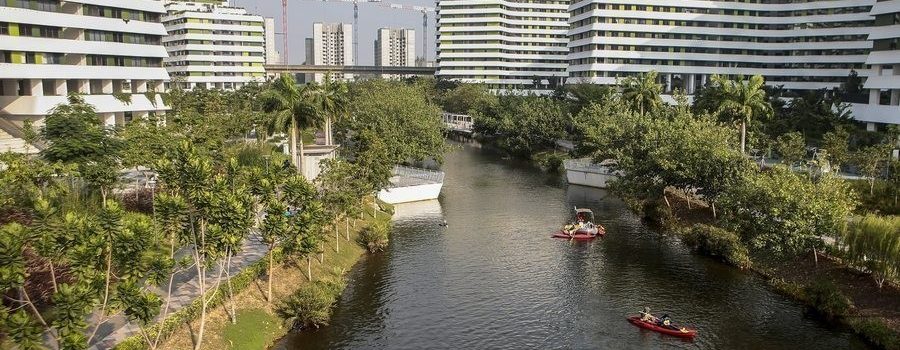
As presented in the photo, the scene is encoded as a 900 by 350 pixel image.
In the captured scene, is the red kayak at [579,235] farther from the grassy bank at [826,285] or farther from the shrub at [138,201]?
the shrub at [138,201]

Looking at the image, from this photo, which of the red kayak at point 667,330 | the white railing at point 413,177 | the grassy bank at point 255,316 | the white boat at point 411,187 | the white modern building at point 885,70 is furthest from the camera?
the white modern building at point 885,70

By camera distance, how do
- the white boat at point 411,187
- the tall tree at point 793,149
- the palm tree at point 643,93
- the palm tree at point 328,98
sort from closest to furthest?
the palm tree at point 328,98
the tall tree at point 793,149
the white boat at point 411,187
the palm tree at point 643,93

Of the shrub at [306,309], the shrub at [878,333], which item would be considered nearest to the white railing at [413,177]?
the shrub at [306,309]

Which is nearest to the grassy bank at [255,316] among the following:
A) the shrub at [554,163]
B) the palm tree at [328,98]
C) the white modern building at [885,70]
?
the palm tree at [328,98]

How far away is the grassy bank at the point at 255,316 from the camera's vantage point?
37.3 meters

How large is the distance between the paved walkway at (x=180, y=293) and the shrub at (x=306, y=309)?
4705 millimetres

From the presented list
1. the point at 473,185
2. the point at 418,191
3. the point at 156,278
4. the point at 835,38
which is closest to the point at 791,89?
the point at 835,38

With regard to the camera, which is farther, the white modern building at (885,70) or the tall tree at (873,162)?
the white modern building at (885,70)

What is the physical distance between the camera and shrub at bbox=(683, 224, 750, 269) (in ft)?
188

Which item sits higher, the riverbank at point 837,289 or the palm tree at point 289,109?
the palm tree at point 289,109

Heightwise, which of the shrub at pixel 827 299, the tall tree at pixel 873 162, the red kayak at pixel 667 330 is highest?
the tall tree at pixel 873 162

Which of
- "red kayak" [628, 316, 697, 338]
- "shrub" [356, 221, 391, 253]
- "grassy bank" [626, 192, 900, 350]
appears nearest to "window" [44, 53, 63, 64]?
"shrub" [356, 221, 391, 253]

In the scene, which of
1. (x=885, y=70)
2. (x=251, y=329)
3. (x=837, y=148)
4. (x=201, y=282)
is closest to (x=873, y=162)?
(x=837, y=148)

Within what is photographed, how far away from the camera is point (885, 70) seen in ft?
324
